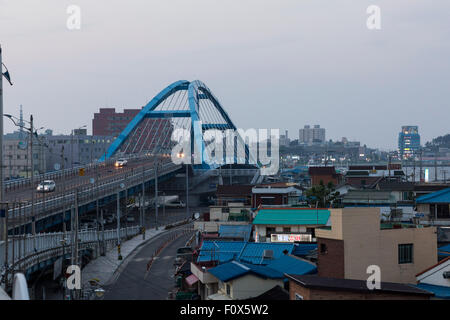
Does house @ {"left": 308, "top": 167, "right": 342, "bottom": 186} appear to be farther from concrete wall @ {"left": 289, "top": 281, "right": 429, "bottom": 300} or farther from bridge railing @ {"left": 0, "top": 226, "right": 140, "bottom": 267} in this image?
concrete wall @ {"left": 289, "top": 281, "right": 429, "bottom": 300}

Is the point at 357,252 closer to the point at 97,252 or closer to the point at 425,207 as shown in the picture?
the point at 425,207

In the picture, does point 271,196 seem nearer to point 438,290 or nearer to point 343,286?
point 438,290

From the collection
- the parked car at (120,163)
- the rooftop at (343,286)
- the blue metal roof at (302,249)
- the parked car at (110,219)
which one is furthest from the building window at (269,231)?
the parked car at (120,163)

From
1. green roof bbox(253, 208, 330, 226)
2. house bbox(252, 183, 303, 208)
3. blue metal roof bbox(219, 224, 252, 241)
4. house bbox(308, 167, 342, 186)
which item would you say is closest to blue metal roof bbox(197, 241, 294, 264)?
green roof bbox(253, 208, 330, 226)

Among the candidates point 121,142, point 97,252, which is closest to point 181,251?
point 97,252

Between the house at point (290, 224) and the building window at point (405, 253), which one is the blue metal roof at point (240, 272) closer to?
the building window at point (405, 253)

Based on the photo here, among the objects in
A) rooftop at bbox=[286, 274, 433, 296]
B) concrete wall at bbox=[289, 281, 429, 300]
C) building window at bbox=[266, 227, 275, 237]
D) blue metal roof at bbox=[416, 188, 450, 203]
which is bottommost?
building window at bbox=[266, 227, 275, 237]
